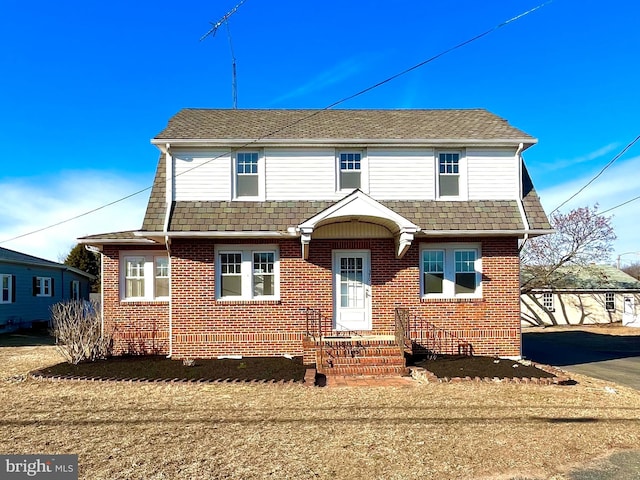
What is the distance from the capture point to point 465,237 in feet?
41.4

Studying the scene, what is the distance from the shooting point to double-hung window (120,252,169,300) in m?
13.9

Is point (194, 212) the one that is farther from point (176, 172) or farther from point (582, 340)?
point (582, 340)

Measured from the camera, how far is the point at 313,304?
1247cm

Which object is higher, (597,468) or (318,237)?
(318,237)

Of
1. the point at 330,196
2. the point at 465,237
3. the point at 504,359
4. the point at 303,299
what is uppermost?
the point at 330,196

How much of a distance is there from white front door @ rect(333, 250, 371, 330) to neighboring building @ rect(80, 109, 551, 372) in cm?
3

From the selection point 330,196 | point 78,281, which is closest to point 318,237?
point 330,196

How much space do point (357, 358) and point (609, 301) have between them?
1113 inches

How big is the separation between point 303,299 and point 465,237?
4564 millimetres

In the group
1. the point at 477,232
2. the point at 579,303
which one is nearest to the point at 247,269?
the point at 477,232

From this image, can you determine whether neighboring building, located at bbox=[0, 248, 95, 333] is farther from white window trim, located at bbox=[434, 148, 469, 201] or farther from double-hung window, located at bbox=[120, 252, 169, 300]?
Result: white window trim, located at bbox=[434, 148, 469, 201]

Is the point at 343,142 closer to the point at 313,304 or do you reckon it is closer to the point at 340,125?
the point at 340,125

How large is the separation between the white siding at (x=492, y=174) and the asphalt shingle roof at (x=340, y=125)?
46cm

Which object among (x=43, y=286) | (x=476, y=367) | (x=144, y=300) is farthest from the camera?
(x=43, y=286)
